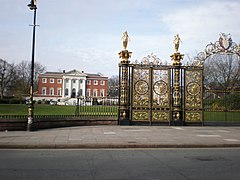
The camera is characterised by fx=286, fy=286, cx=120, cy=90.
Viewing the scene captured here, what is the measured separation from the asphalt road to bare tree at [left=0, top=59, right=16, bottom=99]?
Answer: 2875 inches

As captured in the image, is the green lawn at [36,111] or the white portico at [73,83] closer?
the green lawn at [36,111]

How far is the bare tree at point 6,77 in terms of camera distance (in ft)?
257

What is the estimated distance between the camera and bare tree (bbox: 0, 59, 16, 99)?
78.2 meters

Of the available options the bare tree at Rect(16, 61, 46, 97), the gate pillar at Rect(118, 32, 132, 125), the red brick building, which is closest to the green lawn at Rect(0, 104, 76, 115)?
the gate pillar at Rect(118, 32, 132, 125)

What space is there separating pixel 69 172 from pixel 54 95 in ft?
323

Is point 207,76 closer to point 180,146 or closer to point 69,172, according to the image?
point 180,146

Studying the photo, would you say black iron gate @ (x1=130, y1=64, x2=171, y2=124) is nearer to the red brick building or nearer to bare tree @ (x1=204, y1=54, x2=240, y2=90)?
bare tree @ (x1=204, y1=54, x2=240, y2=90)

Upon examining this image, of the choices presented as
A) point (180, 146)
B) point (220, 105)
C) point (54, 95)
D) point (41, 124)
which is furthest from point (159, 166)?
point (54, 95)

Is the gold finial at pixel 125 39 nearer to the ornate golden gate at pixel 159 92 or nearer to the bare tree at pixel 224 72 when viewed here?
the ornate golden gate at pixel 159 92

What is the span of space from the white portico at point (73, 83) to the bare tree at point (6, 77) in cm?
2253

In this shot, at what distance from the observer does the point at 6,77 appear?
3162 inches

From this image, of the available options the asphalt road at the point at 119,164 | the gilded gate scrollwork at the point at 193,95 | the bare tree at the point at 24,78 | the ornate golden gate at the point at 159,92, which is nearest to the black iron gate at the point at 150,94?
the ornate golden gate at the point at 159,92

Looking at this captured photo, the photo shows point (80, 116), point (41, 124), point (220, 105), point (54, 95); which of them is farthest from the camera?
point (54, 95)

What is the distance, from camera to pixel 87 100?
21.9 metres
